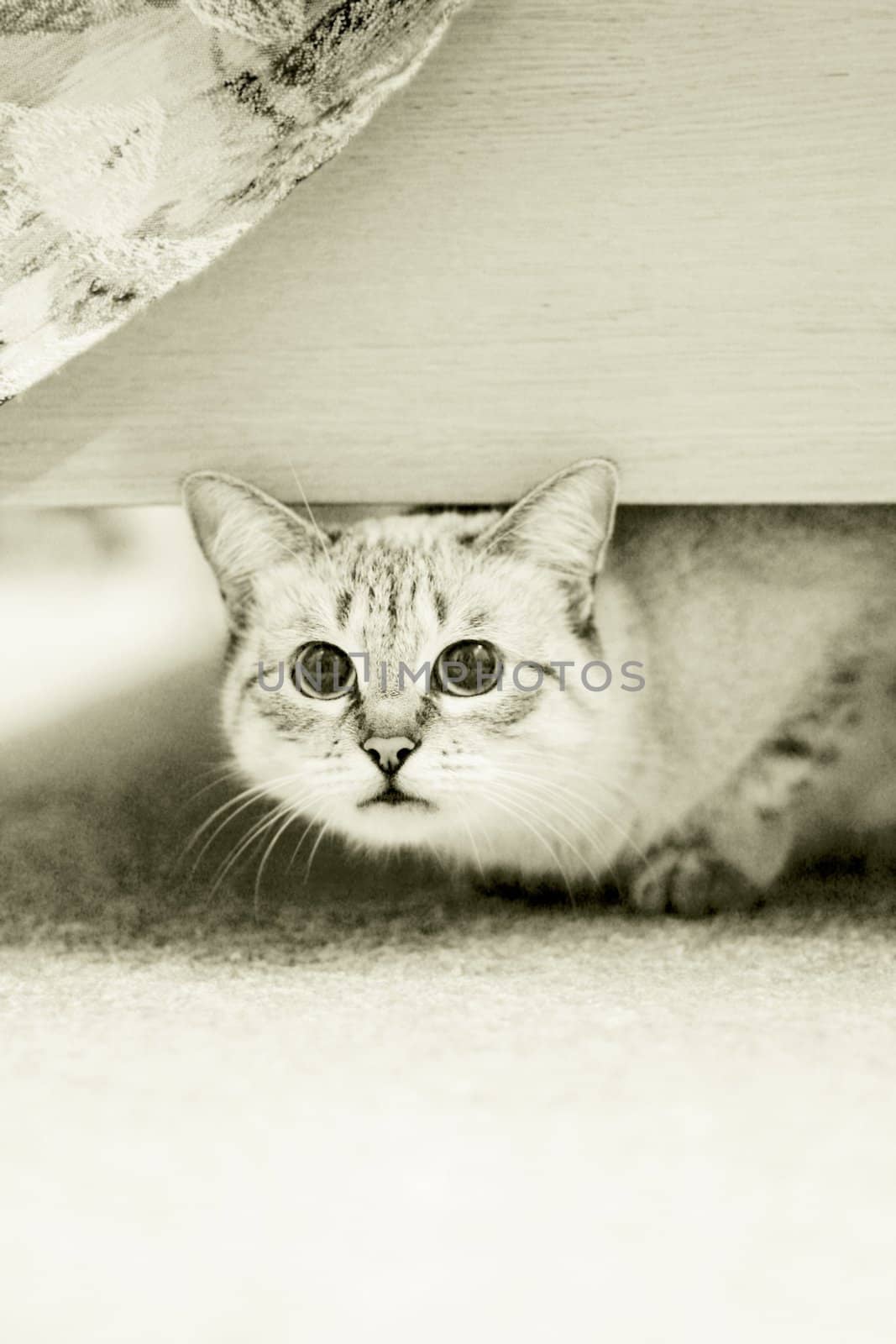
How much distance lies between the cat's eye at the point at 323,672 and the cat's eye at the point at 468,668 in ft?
0.23

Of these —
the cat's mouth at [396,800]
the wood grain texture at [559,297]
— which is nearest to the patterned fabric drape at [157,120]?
the wood grain texture at [559,297]

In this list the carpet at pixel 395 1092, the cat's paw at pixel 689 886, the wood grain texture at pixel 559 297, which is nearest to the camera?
the carpet at pixel 395 1092

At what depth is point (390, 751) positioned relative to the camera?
74 cm

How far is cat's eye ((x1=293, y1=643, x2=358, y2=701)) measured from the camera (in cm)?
77

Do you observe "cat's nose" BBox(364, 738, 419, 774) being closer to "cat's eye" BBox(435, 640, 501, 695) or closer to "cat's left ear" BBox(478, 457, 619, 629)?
"cat's eye" BBox(435, 640, 501, 695)

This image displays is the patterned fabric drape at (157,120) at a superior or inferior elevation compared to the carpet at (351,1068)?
superior

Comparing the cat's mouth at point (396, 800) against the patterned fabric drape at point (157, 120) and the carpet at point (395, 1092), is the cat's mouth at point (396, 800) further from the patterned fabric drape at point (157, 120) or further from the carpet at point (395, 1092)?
the patterned fabric drape at point (157, 120)

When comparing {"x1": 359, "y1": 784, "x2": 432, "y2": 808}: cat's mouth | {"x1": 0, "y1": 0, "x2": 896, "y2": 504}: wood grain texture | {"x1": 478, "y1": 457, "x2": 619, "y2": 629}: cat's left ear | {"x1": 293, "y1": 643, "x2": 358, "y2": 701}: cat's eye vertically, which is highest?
{"x1": 0, "y1": 0, "x2": 896, "y2": 504}: wood grain texture

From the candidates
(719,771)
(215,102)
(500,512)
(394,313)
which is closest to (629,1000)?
(719,771)

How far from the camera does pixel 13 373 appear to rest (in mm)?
663

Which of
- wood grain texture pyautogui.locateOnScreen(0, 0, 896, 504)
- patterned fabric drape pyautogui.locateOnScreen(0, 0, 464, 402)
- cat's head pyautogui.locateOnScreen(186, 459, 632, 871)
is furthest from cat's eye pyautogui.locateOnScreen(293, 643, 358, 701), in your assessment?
patterned fabric drape pyautogui.locateOnScreen(0, 0, 464, 402)

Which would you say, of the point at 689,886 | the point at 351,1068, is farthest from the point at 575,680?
the point at 351,1068

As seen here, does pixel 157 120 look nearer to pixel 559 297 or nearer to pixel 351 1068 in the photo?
pixel 559 297

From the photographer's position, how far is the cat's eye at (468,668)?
2.48ft
